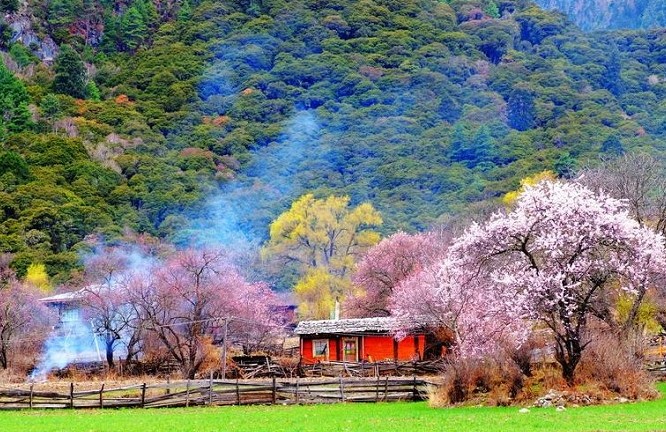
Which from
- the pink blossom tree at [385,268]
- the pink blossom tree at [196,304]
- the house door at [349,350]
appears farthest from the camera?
the pink blossom tree at [385,268]

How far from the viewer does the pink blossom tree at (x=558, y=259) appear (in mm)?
33938

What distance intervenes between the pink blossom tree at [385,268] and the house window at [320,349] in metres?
9.76

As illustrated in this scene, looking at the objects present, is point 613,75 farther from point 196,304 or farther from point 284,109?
point 196,304

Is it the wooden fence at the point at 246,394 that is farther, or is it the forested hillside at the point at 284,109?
the forested hillside at the point at 284,109

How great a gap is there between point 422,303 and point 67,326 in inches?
1113

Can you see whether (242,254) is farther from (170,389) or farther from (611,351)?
(611,351)

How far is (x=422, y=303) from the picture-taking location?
179ft

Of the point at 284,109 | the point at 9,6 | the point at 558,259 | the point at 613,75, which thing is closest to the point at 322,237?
the point at 558,259

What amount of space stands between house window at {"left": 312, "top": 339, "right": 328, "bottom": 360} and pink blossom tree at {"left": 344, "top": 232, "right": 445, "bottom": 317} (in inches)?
384

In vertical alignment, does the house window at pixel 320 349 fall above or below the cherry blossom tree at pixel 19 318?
below

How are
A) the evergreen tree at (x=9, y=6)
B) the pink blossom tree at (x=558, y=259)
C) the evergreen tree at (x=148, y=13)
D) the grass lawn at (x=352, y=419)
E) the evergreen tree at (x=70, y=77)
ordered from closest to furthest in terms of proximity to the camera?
the grass lawn at (x=352, y=419) < the pink blossom tree at (x=558, y=259) < the evergreen tree at (x=70, y=77) < the evergreen tree at (x=9, y=6) < the evergreen tree at (x=148, y=13)

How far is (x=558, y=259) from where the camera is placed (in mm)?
34500

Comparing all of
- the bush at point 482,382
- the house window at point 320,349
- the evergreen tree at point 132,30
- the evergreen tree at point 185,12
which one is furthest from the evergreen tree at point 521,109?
the bush at point 482,382

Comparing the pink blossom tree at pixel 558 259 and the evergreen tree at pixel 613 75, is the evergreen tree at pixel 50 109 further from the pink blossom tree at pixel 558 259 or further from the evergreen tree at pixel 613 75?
the pink blossom tree at pixel 558 259
